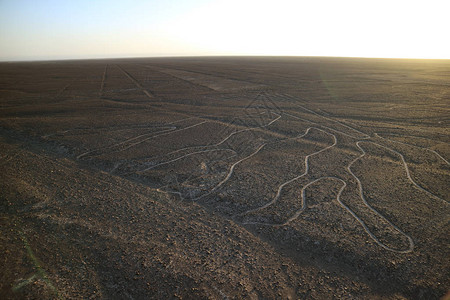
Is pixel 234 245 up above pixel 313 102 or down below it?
below

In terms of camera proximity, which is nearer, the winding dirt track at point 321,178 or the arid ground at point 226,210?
the arid ground at point 226,210

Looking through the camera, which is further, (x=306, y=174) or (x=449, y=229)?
(x=306, y=174)

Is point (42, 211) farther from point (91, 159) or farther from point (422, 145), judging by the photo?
point (422, 145)

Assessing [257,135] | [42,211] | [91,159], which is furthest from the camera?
[257,135]

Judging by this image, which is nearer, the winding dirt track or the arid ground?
the arid ground

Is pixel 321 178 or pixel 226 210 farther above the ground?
pixel 321 178

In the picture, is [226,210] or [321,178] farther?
[321,178]

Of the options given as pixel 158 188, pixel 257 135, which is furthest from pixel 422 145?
pixel 158 188

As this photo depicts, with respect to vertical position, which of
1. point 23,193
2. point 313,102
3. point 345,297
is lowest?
point 345,297
